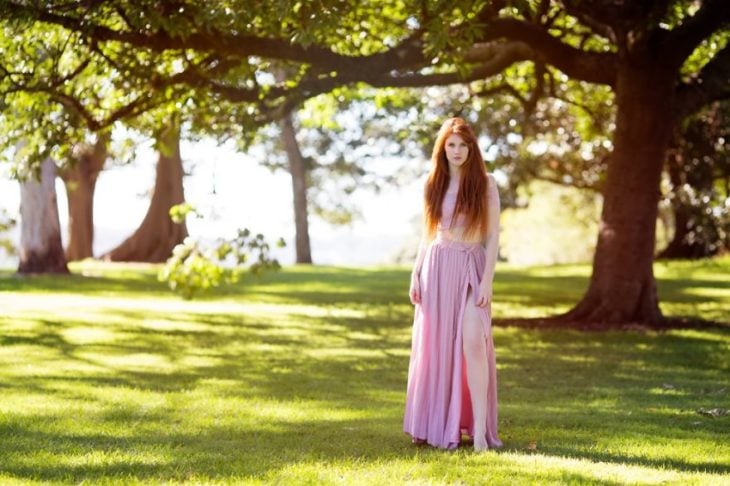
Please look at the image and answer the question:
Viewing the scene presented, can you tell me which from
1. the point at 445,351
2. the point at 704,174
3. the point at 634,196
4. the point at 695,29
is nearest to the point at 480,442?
the point at 445,351

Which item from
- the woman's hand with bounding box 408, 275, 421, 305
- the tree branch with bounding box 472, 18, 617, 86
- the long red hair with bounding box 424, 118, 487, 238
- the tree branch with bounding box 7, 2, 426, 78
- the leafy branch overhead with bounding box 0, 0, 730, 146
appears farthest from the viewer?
the tree branch with bounding box 472, 18, 617, 86

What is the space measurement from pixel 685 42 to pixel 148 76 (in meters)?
8.01

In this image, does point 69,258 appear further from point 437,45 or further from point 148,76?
point 437,45

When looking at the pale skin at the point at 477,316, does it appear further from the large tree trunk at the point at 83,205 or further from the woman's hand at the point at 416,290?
the large tree trunk at the point at 83,205

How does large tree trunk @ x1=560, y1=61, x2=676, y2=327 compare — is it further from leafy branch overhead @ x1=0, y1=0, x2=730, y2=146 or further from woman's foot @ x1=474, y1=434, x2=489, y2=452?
woman's foot @ x1=474, y1=434, x2=489, y2=452

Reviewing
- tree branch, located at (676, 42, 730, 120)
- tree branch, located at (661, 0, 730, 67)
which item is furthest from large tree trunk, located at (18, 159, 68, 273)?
tree branch, located at (661, 0, 730, 67)

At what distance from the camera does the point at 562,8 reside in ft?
57.9

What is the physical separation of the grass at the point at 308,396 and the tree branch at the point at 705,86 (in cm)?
356

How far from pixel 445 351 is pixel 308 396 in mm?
3362

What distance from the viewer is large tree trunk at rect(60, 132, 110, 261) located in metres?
40.5

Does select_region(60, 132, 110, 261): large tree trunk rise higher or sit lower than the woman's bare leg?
higher

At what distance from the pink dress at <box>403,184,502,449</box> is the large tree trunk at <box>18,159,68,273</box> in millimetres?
19948

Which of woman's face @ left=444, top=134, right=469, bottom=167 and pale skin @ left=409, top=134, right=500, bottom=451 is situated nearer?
pale skin @ left=409, top=134, right=500, bottom=451

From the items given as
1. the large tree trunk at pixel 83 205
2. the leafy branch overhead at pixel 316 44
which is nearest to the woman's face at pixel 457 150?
the leafy branch overhead at pixel 316 44
